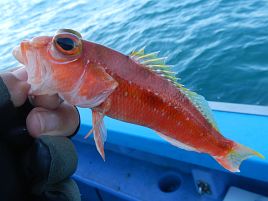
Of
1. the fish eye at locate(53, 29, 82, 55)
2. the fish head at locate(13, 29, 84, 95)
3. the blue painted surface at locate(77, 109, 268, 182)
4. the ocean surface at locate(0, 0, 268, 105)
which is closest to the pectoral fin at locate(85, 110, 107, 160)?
the fish head at locate(13, 29, 84, 95)

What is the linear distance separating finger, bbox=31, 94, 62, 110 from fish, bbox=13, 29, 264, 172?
0.12m

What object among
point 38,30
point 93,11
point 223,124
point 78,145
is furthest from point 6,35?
point 223,124

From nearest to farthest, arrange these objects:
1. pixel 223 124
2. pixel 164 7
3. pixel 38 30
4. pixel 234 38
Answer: pixel 223 124 < pixel 234 38 < pixel 164 7 < pixel 38 30

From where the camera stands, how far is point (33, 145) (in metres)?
1.62

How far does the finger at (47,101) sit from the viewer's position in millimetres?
1437

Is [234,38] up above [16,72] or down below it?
below

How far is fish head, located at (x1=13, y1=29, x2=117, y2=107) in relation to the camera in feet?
4.22

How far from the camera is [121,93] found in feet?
4.44

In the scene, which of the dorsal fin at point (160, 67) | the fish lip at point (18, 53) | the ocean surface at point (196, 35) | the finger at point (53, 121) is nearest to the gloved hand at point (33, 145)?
the finger at point (53, 121)

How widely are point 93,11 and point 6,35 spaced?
12.3 feet

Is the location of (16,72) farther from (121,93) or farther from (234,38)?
(234,38)

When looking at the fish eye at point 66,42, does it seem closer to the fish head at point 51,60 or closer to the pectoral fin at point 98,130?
the fish head at point 51,60

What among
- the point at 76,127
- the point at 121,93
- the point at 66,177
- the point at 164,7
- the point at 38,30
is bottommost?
the point at 38,30

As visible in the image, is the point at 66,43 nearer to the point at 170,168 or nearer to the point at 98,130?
the point at 98,130
